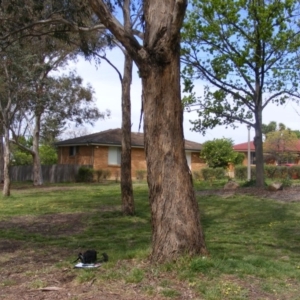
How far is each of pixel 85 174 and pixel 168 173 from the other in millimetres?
29822

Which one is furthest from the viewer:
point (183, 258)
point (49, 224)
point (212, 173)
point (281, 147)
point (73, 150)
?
point (281, 147)

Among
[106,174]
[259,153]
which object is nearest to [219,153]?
[106,174]

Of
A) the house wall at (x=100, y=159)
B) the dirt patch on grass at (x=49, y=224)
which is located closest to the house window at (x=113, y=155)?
the house wall at (x=100, y=159)

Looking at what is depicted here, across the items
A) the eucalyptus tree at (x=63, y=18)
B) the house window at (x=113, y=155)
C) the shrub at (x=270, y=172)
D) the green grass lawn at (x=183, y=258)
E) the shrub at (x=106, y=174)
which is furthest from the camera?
the house window at (x=113, y=155)

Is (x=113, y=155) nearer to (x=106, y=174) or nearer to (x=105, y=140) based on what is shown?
(x=105, y=140)

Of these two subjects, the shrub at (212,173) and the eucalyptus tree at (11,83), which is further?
the shrub at (212,173)

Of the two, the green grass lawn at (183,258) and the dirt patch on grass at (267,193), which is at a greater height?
the dirt patch on grass at (267,193)

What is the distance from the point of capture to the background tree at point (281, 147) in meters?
50.5

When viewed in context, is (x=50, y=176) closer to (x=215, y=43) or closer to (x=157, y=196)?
(x=215, y=43)

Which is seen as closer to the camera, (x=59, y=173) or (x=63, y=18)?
(x=63, y=18)

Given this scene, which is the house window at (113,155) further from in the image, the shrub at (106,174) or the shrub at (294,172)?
the shrub at (294,172)

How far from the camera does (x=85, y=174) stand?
3612cm

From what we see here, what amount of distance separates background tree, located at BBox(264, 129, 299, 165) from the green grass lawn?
32688 millimetres

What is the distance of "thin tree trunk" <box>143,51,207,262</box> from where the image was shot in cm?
666
